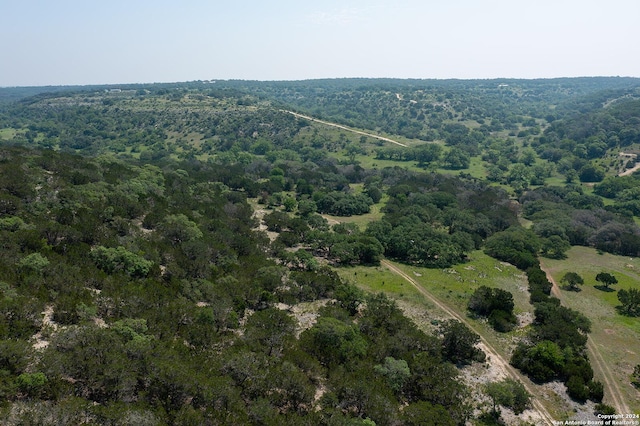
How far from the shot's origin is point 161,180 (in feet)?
320

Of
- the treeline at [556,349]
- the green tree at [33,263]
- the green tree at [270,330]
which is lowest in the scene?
the treeline at [556,349]

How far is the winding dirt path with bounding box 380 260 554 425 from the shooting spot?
40.8 m

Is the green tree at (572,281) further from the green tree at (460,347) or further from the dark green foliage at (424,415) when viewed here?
the dark green foliage at (424,415)

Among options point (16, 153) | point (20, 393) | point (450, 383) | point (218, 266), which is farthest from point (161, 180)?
point (450, 383)

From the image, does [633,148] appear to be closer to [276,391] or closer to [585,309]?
[585,309]

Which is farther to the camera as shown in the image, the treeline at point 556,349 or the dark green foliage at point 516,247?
the dark green foliage at point 516,247

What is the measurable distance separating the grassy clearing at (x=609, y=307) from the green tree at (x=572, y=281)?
1.27 meters

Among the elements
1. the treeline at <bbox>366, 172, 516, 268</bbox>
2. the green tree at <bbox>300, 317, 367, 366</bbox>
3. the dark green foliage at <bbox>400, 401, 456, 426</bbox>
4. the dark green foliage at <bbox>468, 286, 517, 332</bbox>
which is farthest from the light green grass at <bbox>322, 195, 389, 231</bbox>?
the dark green foliage at <bbox>400, 401, 456, 426</bbox>

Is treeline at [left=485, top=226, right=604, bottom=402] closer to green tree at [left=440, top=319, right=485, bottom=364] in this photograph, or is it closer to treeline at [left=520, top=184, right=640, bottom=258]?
green tree at [left=440, top=319, right=485, bottom=364]

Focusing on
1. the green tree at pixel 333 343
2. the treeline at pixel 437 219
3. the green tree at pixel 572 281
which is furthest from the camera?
the treeline at pixel 437 219

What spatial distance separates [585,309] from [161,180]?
301 ft

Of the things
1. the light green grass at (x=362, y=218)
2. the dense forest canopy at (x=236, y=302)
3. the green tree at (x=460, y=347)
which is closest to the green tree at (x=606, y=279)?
the dense forest canopy at (x=236, y=302)

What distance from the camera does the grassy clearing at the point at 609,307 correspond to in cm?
4934

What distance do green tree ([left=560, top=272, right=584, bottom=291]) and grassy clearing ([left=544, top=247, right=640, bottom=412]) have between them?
1274 millimetres
